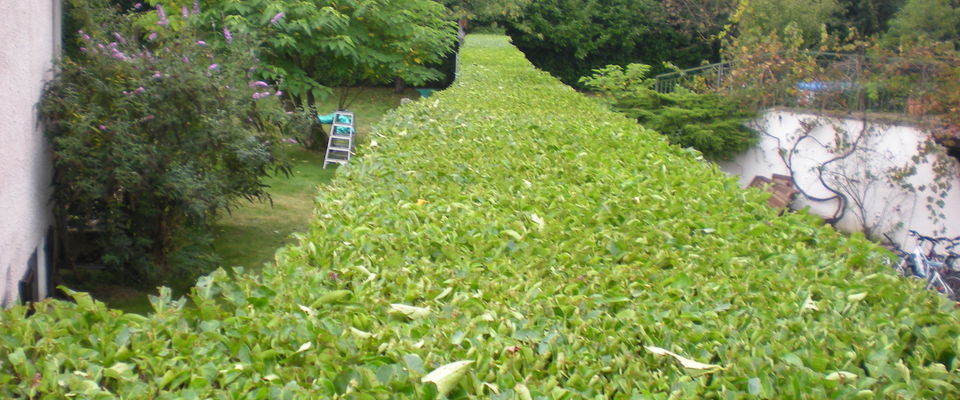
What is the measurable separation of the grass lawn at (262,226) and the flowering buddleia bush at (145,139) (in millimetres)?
307

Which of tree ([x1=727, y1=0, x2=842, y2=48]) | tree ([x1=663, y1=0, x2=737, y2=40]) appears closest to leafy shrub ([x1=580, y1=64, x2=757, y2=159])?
tree ([x1=727, y1=0, x2=842, y2=48])

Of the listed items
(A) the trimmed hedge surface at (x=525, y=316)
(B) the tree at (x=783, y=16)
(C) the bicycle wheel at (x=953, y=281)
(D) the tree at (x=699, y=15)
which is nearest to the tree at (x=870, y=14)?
(B) the tree at (x=783, y=16)

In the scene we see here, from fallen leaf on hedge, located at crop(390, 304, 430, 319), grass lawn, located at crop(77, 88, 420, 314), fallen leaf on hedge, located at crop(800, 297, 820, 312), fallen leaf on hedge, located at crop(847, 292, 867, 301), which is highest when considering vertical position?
fallen leaf on hedge, located at crop(847, 292, 867, 301)

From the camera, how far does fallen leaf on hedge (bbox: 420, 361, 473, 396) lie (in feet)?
6.76

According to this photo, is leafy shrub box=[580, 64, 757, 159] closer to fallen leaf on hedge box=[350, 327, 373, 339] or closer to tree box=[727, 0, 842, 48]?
tree box=[727, 0, 842, 48]

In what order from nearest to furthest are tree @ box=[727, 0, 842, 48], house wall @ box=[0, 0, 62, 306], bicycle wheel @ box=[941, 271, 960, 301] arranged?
house wall @ box=[0, 0, 62, 306]
bicycle wheel @ box=[941, 271, 960, 301]
tree @ box=[727, 0, 842, 48]

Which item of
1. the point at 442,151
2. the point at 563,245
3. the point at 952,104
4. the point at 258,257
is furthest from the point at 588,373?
the point at 952,104

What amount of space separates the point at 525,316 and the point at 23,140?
5.17 metres

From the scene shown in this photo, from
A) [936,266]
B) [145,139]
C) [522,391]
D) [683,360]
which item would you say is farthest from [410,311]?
[936,266]

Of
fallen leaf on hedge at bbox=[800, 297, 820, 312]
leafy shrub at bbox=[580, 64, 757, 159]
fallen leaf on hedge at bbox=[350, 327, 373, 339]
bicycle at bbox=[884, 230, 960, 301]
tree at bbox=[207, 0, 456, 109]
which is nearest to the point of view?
fallen leaf on hedge at bbox=[350, 327, 373, 339]

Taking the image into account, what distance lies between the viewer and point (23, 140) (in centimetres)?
631

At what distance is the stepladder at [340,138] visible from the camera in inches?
655

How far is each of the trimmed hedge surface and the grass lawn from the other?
11.6 ft

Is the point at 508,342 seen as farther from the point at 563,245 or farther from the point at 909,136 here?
the point at 909,136
